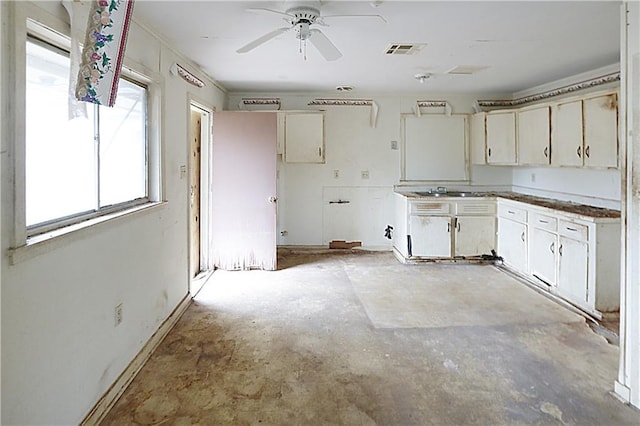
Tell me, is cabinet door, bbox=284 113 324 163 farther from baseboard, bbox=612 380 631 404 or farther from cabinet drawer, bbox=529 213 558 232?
baseboard, bbox=612 380 631 404

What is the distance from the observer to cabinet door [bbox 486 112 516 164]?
5.73 meters

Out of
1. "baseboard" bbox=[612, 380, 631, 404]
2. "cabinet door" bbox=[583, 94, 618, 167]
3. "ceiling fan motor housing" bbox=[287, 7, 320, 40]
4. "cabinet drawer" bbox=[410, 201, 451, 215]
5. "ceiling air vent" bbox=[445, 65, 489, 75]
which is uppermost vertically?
"ceiling air vent" bbox=[445, 65, 489, 75]

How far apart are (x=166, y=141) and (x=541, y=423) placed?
3.18 meters

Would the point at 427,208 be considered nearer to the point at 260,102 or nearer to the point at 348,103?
the point at 348,103

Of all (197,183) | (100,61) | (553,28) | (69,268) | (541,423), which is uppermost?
(553,28)

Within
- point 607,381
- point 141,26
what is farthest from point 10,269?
point 607,381

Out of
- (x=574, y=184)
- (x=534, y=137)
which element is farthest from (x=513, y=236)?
(x=534, y=137)

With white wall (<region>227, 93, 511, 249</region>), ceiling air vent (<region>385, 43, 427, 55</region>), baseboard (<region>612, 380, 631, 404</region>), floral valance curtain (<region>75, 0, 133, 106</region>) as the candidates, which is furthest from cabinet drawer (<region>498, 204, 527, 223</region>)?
floral valance curtain (<region>75, 0, 133, 106</region>)

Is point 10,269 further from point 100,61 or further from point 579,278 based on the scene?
point 579,278

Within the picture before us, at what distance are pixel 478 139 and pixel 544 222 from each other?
2115 millimetres

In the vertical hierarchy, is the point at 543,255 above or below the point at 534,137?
below

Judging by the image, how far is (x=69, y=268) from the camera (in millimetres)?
2104

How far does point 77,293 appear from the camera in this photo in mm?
2172

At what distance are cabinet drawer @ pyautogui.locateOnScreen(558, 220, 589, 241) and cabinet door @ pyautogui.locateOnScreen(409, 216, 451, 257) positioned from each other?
1666 mm
